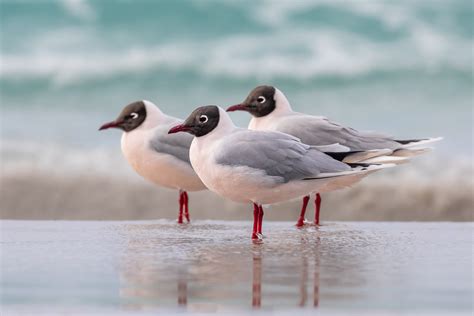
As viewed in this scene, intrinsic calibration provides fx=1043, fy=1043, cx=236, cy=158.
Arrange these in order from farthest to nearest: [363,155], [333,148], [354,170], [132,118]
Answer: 1. [132,118]
2. [363,155]
3. [333,148]
4. [354,170]

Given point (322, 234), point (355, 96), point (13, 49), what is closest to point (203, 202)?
point (322, 234)

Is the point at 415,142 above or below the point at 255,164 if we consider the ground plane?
above

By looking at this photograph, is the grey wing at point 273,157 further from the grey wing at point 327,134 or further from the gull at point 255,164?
the grey wing at point 327,134

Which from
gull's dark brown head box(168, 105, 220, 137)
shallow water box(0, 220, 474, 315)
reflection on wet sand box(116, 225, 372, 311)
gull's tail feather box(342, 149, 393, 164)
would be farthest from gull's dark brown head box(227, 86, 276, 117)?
reflection on wet sand box(116, 225, 372, 311)

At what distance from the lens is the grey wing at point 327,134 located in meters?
6.25

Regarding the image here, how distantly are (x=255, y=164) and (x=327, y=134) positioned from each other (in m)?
1.16

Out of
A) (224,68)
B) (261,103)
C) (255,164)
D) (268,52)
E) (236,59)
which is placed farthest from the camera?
(268,52)

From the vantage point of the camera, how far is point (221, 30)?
15805 millimetres

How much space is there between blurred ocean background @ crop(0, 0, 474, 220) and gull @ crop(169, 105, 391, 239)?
12.5 feet

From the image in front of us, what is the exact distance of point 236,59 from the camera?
15.1 m

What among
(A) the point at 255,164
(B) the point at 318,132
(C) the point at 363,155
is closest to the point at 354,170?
(A) the point at 255,164

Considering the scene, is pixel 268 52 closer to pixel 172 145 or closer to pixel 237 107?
pixel 172 145

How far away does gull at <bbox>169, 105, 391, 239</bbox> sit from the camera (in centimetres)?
525

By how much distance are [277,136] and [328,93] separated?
28.8 ft
